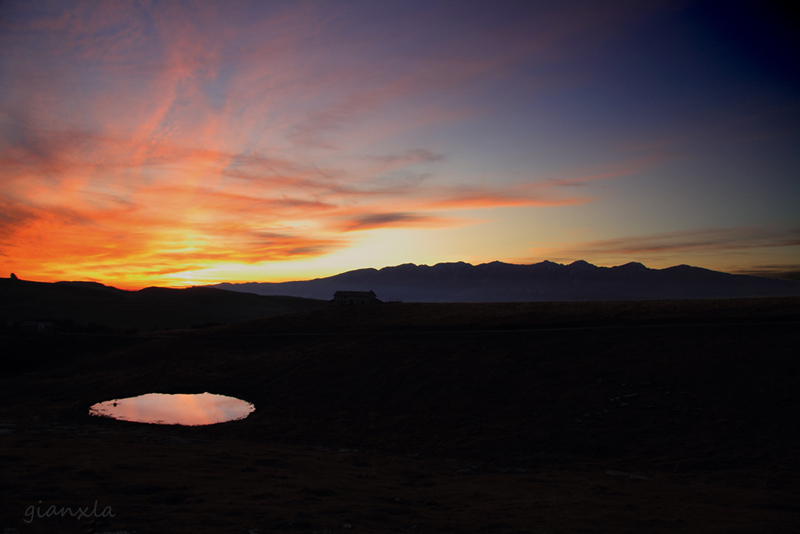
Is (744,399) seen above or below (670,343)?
below

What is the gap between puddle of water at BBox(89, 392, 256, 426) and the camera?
30312 mm

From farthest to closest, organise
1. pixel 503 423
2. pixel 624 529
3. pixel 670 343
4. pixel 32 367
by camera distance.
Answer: pixel 32 367
pixel 670 343
pixel 503 423
pixel 624 529

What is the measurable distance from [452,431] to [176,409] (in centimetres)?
2281

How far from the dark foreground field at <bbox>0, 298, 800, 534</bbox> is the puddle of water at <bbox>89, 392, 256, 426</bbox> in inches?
48.7

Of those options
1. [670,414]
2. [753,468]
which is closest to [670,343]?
[670,414]

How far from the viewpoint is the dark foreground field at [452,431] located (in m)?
12.2

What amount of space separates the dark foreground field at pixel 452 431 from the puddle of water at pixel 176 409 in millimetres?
1236

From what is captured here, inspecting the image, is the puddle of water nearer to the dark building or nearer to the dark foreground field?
the dark foreground field

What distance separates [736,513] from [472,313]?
40.6 m

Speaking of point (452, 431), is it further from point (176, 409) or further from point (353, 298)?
point (353, 298)

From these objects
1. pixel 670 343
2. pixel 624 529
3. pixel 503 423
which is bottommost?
pixel 503 423

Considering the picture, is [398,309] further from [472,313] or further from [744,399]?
[744,399]

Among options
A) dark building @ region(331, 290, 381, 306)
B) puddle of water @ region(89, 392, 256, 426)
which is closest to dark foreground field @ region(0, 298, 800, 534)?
puddle of water @ region(89, 392, 256, 426)

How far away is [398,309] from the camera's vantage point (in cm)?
6138
